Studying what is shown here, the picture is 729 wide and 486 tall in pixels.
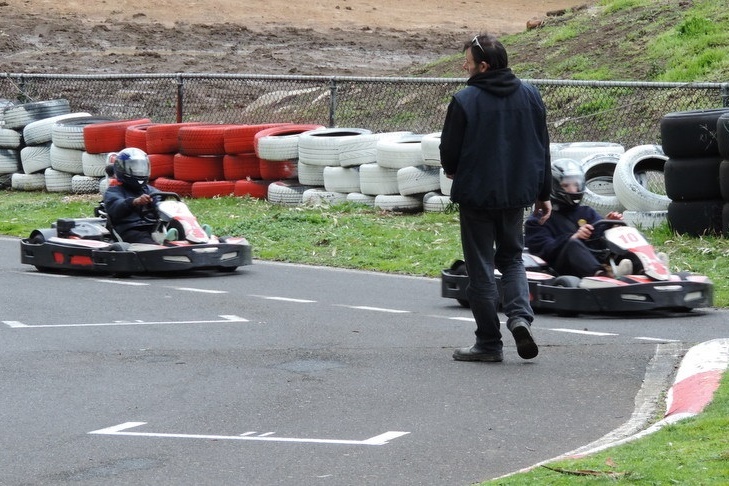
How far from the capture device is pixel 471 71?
7164 millimetres

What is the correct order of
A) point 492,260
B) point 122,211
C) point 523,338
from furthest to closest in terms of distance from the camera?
point 122,211 → point 492,260 → point 523,338

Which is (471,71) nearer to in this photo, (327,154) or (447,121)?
(447,121)

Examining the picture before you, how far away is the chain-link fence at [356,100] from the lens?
15625mm

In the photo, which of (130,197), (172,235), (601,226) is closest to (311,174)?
(130,197)

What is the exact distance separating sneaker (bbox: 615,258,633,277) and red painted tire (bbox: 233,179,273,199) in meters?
7.56

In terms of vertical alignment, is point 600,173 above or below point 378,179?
above

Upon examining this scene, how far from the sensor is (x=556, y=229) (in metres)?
9.24

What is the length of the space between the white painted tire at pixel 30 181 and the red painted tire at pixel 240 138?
3708 millimetres

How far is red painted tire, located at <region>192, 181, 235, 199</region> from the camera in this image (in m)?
16.2

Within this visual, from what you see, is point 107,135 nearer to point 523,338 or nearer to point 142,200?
point 142,200

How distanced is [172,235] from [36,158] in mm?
7635

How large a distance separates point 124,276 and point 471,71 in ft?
17.2

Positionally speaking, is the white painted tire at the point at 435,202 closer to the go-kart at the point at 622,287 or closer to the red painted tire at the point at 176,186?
the red painted tire at the point at 176,186

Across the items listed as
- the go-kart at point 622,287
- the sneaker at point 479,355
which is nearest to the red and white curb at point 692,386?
the sneaker at point 479,355
